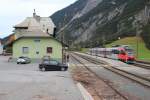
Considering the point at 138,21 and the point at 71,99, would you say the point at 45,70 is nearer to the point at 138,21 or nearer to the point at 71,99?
the point at 71,99

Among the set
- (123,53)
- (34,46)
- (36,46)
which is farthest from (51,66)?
(34,46)

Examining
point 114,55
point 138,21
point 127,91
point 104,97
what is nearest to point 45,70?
point 127,91

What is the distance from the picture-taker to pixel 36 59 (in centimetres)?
8688

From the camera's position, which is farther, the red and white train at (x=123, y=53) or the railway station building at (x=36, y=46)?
the railway station building at (x=36, y=46)

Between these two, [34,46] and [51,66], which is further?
[34,46]

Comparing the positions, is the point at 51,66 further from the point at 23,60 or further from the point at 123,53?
the point at 123,53

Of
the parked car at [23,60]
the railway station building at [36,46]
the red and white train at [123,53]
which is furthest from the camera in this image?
the railway station building at [36,46]

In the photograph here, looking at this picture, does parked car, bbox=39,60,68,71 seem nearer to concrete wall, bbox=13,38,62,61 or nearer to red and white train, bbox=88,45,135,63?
red and white train, bbox=88,45,135,63

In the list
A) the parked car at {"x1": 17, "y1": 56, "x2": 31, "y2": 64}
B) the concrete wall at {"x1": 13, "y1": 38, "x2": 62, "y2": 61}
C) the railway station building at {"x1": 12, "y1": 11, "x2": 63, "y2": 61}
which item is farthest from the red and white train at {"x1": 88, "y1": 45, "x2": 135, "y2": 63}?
the parked car at {"x1": 17, "y1": 56, "x2": 31, "y2": 64}

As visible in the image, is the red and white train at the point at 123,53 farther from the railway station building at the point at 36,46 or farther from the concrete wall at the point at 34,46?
the concrete wall at the point at 34,46

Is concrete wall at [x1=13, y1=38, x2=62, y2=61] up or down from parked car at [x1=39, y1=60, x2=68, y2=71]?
up

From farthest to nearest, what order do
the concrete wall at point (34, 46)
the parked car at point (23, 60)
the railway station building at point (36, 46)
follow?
the concrete wall at point (34, 46), the railway station building at point (36, 46), the parked car at point (23, 60)

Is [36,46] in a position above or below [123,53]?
above

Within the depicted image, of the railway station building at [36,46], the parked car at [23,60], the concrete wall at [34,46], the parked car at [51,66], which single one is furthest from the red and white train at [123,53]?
the parked car at [51,66]
